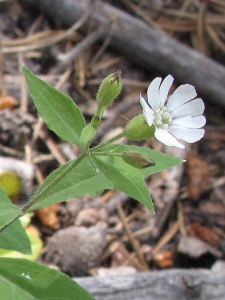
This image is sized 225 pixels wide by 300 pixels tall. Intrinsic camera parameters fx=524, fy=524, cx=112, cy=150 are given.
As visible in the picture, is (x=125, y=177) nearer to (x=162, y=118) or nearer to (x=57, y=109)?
(x=162, y=118)

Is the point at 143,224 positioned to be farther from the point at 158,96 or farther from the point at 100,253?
the point at 158,96

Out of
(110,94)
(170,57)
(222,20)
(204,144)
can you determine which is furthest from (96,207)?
(222,20)

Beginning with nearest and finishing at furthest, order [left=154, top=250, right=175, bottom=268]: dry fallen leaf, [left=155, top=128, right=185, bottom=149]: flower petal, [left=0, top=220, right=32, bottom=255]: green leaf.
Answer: [left=155, top=128, right=185, bottom=149]: flower petal, [left=0, top=220, right=32, bottom=255]: green leaf, [left=154, top=250, right=175, bottom=268]: dry fallen leaf

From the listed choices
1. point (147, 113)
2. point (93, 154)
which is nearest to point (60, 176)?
point (93, 154)

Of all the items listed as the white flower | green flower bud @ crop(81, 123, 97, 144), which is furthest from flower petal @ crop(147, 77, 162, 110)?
green flower bud @ crop(81, 123, 97, 144)

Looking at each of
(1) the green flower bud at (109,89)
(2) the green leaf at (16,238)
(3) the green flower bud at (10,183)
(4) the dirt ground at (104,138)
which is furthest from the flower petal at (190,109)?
(3) the green flower bud at (10,183)

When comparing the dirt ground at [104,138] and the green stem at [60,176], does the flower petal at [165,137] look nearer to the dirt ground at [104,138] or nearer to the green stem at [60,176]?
the green stem at [60,176]

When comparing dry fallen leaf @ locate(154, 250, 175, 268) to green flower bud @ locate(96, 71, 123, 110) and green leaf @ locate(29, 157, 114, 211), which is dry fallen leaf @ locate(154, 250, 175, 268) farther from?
green flower bud @ locate(96, 71, 123, 110)

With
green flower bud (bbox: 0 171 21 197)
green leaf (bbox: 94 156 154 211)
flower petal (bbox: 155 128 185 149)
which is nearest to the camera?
flower petal (bbox: 155 128 185 149)
